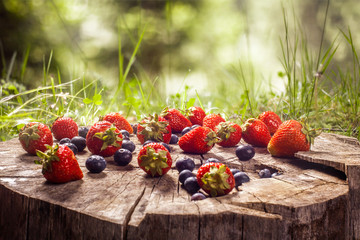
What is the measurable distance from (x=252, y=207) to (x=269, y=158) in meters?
0.82

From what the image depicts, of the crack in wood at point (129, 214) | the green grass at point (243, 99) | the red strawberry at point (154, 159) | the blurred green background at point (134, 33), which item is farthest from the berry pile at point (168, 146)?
the blurred green background at point (134, 33)

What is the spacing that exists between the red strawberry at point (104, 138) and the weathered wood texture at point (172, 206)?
17 centimetres

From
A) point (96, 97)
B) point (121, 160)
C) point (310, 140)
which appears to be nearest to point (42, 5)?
point (96, 97)

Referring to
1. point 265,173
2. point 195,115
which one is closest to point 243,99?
point 195,115

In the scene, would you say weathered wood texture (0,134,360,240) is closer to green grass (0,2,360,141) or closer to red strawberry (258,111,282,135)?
red strawberry (258,111,282,135)

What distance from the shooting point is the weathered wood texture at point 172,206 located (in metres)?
1.12

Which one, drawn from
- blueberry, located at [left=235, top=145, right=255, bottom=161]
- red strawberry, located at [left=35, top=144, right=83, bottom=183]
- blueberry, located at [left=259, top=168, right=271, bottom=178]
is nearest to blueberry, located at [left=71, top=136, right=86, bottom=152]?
red strawberry, located at [left=35, top=144, right=83, bottom=183]

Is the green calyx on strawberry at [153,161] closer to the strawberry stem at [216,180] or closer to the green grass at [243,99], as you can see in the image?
the strawberry stem at [216,180]

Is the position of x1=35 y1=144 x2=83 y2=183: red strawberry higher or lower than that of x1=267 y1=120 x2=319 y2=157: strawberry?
lower

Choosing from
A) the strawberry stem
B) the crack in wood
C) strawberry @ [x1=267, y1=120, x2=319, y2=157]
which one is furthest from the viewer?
strawberry @ [x1=267, y1=120, x2=319, y2=157]

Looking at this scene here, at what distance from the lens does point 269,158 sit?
77.9 inches

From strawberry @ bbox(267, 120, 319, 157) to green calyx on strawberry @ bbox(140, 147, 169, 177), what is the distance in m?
0.72

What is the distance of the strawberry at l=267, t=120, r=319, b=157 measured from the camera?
1.86 m

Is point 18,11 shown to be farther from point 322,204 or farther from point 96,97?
point 322,204
